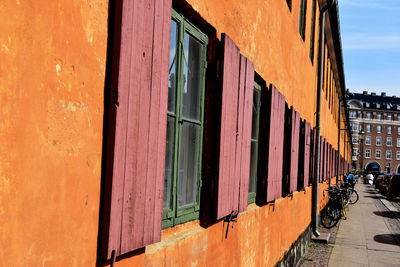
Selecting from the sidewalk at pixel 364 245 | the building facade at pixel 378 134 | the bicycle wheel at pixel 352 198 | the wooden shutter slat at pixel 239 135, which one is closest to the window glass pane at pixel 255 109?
the wooden shutter slat at pixel 239 135

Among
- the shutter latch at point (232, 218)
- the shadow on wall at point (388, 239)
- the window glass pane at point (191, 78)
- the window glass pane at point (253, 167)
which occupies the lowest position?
the shadow on wall at point (388, 239)

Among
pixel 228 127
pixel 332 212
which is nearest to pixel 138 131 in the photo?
pixel 228 127

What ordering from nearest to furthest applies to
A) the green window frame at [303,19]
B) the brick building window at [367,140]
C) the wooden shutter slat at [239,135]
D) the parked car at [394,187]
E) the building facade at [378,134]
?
the wooden shutter slat at [239,135]
the green window frame at [303,19]
the parked car at [394,187]
the building facade at [378,134]
the brick building window at [367,140]

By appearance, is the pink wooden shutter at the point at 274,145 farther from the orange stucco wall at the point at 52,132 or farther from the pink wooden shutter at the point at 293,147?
the orange stucco wall at the point at 52,132

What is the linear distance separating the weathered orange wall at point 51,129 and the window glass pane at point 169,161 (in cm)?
96

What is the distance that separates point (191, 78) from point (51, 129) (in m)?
1.75

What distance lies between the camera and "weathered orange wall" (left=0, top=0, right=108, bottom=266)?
1.50 m

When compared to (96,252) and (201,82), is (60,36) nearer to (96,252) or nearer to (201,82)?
(96,252)

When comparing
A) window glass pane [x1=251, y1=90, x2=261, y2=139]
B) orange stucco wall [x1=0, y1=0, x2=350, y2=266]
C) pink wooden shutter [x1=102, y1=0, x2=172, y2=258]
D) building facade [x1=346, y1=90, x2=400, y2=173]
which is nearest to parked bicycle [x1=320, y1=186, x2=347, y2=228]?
window glass pane [x1=251, y1=90, x2=261, y2=139]

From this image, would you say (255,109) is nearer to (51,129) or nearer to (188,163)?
(188,163)

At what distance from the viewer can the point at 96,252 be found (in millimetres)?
2016

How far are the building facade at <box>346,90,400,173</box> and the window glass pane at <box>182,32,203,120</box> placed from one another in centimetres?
10004

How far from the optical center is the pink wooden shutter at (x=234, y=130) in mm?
3541

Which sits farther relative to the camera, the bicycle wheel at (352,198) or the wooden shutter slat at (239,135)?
the bicycle wheel at (352,198)
